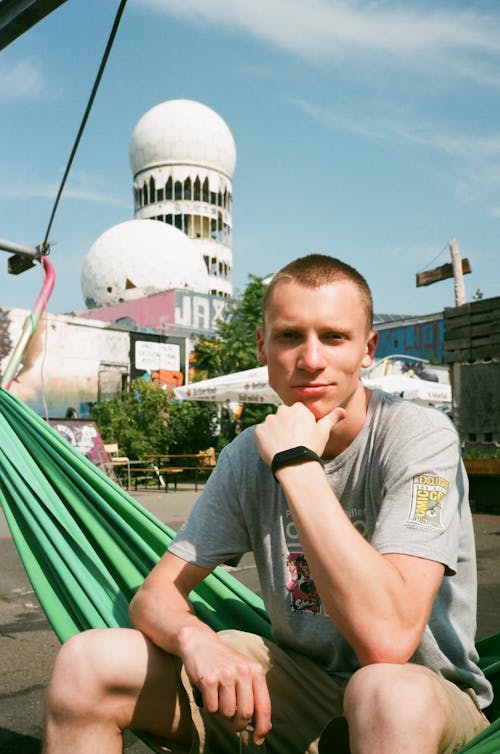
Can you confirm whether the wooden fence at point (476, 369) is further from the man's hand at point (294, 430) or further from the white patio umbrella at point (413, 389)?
the man's hand at point (294, 430)

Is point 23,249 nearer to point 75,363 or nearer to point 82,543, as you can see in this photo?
point 82,543

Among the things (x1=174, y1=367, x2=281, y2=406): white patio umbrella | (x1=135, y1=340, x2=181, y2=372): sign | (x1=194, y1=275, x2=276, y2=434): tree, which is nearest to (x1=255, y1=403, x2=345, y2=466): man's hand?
(x1=174, y1=367, x2=281, y2=406): white patio umbrella

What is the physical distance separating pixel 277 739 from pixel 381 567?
55cm

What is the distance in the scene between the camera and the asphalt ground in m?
2.47

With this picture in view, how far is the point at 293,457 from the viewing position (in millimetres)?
1443

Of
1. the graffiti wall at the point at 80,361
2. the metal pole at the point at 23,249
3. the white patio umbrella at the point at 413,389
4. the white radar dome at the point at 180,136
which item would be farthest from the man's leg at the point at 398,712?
the white radar dome at the point at 180,136

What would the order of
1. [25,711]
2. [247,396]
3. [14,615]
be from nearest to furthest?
[25,711] < [14,615] < [247,396]

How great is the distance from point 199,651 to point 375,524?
44 cm

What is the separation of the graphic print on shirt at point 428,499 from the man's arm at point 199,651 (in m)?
0.43

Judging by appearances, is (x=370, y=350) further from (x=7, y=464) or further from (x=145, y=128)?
(x=145, y=128)

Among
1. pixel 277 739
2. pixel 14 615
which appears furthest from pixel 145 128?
pixel 277 739

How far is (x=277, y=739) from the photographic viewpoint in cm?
157

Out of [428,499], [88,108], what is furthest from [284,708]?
[88,108]

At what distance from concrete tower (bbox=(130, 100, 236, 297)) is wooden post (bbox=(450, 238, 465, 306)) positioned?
24966 mm
